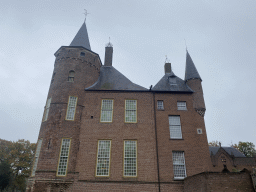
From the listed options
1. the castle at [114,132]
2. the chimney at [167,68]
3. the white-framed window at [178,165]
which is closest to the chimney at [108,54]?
the castle at [114,132]

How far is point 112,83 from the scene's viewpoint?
826 inches

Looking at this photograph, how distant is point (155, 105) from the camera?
19.5 meters

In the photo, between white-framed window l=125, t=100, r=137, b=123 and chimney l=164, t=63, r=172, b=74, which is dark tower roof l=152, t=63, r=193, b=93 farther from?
white-framed window l=125, t=100, r=137, b=123

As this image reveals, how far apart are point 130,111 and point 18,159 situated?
41.2 meters

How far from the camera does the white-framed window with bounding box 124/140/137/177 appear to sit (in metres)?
16.2

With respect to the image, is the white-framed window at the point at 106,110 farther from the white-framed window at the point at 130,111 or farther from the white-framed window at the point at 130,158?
the white-framed window at the point at 130,158

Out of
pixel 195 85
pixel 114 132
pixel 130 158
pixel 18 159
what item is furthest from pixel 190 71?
pixel 18 159

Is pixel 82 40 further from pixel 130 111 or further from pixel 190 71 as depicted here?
pixel 190 71

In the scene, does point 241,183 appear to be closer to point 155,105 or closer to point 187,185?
point 187,185

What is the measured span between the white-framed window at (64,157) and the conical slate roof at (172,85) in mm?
10372

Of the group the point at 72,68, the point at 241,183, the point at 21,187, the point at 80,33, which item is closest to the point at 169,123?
the point at 241,183

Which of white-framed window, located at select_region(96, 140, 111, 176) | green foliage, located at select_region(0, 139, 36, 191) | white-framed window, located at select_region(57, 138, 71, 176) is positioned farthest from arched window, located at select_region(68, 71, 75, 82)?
green foliage, located at select_region(0, 139, 36, 191)

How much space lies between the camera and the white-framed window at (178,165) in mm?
16375

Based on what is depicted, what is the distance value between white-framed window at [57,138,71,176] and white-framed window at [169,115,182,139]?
9.72 meters
